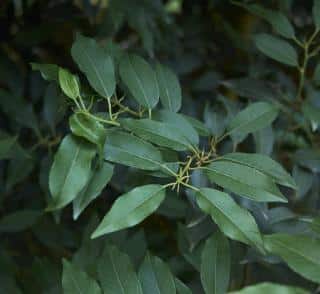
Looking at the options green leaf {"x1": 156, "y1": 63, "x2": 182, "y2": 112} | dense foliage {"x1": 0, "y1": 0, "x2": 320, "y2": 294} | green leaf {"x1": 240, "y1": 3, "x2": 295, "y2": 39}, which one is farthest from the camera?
green leaf {"x1": 240, "y1": 3, "x2": 295, "y2": 39}

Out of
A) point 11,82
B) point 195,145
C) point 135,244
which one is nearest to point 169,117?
point 195,145

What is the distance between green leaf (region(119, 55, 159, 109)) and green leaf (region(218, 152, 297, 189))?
0.10 metres

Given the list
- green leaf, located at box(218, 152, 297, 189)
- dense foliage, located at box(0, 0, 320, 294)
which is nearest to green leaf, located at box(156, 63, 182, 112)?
dense foliage, located at box(0, 0, 320, 294)

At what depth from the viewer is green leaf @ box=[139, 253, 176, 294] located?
2.16ft

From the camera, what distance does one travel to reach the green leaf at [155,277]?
25.9 inches

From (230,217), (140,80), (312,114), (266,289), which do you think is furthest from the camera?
(312,114)

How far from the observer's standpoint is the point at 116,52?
765 millimetres

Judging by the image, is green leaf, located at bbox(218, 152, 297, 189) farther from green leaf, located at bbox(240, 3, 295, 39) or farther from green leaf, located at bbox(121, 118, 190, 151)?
green leaf, located at bbox(240, 3, 295, 39)

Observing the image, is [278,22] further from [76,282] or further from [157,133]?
[76,282]

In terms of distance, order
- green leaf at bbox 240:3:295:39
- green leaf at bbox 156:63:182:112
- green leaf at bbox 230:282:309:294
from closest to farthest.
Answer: green leaf at bbox 230:282:309:294 → green leaf at bbox 156:63:182:112 → green leaf at bbox 240:3:295:39

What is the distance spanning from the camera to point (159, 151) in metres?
0.63

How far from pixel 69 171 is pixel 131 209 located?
6cm

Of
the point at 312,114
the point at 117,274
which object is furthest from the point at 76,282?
the point at 312,114

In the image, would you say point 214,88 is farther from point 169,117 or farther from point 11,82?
point 169,117
